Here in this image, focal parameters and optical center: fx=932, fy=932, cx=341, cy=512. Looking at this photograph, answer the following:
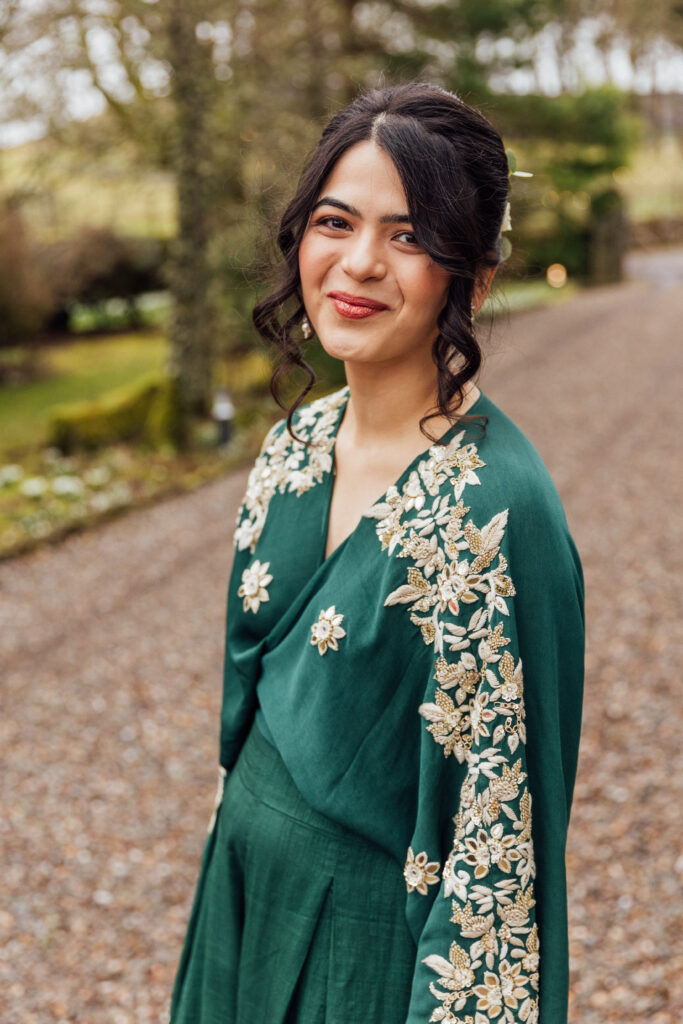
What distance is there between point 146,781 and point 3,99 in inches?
318

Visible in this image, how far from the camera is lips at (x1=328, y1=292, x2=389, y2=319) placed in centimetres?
151

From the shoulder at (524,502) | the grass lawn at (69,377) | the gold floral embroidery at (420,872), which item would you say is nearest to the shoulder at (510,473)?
the shoulder at (524,502)

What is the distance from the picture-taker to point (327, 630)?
5.09 ft

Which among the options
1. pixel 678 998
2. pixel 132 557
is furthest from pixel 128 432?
pixel 678 998

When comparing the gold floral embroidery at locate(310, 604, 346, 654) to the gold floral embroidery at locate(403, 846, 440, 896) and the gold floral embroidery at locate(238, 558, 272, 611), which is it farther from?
the gold floral embroidery at locate(403, 846, 440, 896)

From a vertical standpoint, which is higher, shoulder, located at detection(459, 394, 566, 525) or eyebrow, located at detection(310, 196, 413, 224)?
eyebrow, located at detection(310, 196, 413, 224)

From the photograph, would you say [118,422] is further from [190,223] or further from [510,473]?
[510,473]

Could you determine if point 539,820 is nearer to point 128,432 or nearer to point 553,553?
point 553,553

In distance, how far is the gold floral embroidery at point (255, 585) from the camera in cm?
175

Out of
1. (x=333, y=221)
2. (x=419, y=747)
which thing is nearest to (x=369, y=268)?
(x=333, y=221)

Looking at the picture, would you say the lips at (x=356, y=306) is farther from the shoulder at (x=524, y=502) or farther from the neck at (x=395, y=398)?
the shoulder at (x=524, y=502)

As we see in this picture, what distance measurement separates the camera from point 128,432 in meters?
10.4

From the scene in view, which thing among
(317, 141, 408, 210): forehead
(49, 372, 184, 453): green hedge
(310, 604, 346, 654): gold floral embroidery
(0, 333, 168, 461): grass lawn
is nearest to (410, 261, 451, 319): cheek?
(317, 141, 408, 210): forehead

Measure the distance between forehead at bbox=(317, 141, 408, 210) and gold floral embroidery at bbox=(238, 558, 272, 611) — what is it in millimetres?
675
